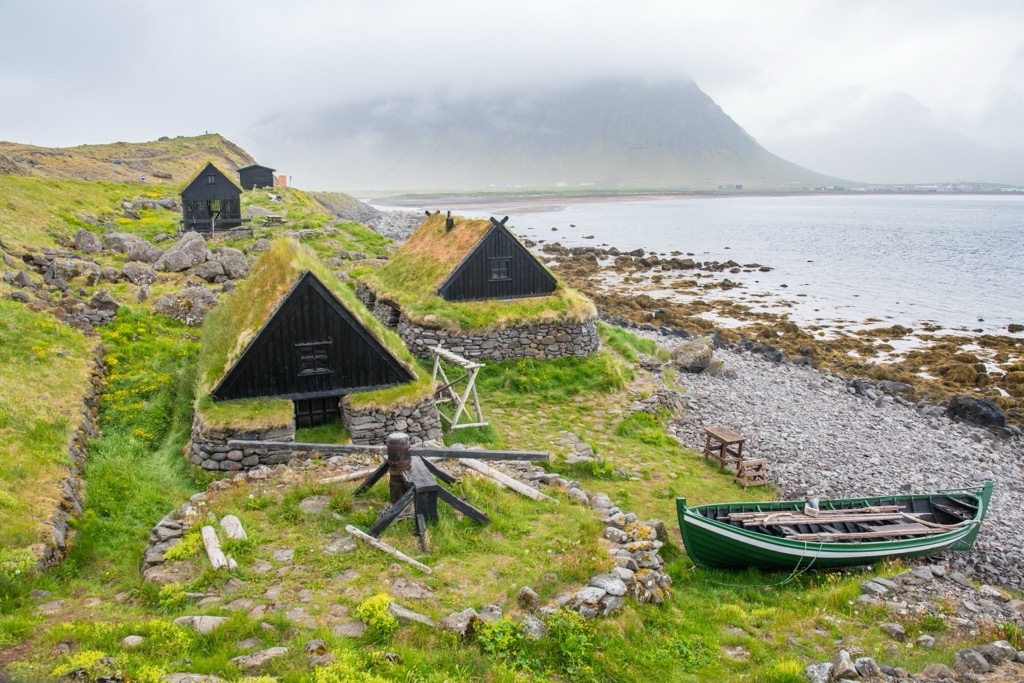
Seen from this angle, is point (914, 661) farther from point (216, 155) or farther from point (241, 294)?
point (216, 155)

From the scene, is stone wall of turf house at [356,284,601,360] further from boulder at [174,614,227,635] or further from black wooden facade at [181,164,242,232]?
black wooden facade at [181,164,242,232]

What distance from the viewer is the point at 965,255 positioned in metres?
91.6

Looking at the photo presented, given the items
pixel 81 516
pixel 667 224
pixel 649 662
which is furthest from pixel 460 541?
pixel 667 224

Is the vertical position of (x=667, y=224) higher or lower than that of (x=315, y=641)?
higher

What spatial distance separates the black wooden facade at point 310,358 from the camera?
16750 millimetres

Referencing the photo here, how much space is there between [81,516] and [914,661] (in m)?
15.0

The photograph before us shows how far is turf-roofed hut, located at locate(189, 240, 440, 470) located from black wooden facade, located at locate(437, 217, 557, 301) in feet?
33.6

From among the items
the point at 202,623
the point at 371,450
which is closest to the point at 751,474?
the point at 371,450

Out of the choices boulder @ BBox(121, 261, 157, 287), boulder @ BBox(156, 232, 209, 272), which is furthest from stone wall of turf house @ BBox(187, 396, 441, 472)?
boulder @ BBox(156, 232, 209, 272)

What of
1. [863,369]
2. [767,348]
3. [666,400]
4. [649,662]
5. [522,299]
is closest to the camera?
[649,662]

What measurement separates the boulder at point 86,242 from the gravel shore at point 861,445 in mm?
32958

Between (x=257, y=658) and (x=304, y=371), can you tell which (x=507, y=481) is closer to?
(x=304, y=371)

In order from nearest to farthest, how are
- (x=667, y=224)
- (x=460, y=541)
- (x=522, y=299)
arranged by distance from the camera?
(x=460, y=541) → (x=522, y=299) → (x=667, y=224)

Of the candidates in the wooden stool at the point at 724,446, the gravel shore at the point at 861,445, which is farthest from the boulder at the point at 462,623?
the gravel shore at the point at 861,445
